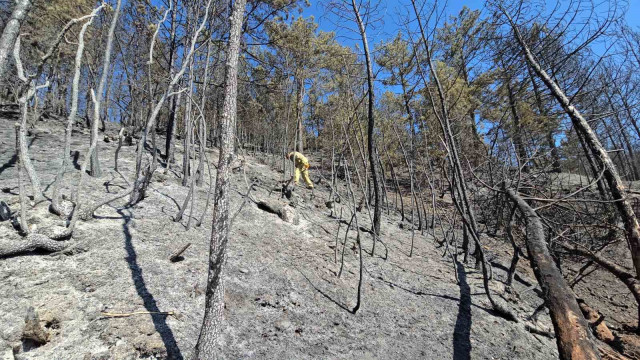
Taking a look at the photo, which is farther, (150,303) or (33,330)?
(150,303)

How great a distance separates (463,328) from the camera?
286 cm

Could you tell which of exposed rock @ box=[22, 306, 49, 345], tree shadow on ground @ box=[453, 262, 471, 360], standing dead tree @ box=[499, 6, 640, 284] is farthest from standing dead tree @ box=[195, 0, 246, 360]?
standing dead tree @ box=[499, 6, 640, 284]

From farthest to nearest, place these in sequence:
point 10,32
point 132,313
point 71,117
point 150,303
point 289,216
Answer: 1. point 289,216
2. point 71,117
3. point 150,303
4. point 132,313
5. point 10,32

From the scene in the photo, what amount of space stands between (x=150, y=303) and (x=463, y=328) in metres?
2.84

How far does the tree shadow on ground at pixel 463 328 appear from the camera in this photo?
249cm

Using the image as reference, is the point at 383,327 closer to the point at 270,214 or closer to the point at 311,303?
the point at 311,303

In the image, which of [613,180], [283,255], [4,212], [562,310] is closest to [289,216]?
[283,255]

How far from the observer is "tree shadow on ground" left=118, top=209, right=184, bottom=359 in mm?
1798

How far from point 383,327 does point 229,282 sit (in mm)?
1505

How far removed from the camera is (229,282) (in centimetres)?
269

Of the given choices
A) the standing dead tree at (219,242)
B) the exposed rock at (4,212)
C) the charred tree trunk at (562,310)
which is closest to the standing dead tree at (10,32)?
the exposed rock at (4,212)

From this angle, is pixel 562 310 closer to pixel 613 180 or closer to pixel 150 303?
pixel 613 180

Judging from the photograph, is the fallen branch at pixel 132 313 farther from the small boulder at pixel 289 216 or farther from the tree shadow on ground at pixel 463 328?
the small boulder at pixel 289 216

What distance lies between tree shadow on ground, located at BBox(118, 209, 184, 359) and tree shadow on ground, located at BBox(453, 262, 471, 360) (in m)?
2.20
